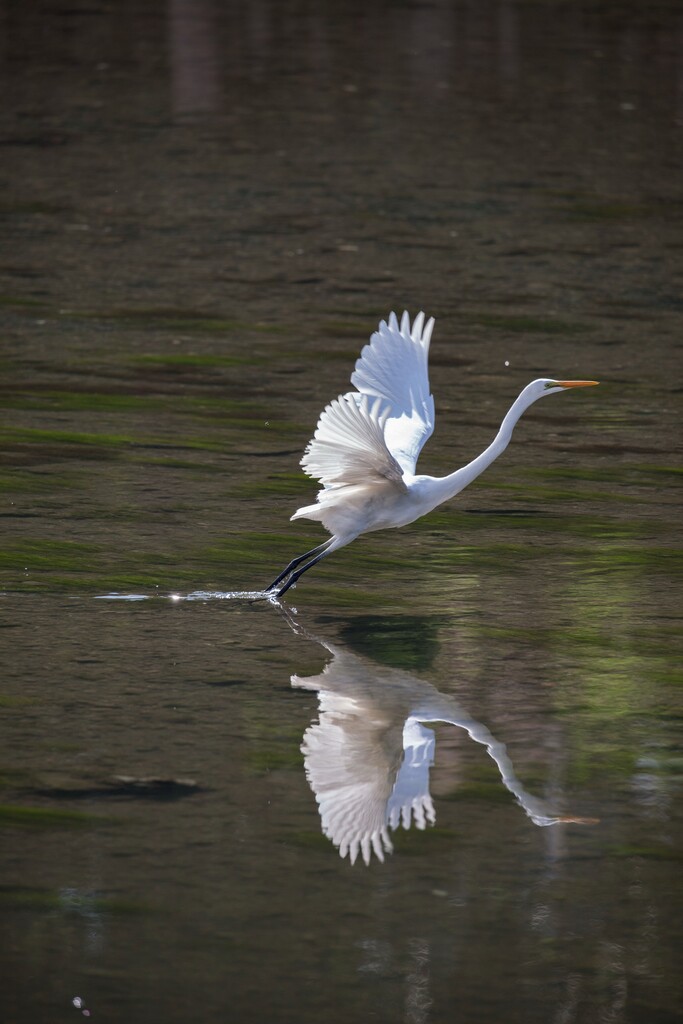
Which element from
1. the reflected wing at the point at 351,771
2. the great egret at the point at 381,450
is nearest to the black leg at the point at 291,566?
the great egret at the point at 381,450

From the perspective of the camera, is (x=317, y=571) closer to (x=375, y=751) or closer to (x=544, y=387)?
(x=544, y=387)

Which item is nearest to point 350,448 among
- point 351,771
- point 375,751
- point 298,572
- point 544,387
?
point 298,572

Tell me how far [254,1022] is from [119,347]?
539 centimetres

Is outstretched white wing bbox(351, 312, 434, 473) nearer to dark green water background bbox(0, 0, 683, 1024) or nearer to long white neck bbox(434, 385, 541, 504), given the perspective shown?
long white neck bbox(434, 385, 541, 504)

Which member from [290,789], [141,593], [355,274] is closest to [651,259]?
[355,274]

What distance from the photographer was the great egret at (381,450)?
14.7 feet

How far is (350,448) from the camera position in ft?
14.9

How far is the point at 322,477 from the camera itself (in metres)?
4.75

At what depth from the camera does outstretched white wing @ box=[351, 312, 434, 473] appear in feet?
16.6

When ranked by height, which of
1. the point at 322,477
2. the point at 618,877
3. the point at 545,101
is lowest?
the point at 618,877

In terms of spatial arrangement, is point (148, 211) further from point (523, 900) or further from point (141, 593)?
point (523, 900)

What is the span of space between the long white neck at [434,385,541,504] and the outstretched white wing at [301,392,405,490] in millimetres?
157

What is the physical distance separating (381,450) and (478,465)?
522 millimetres

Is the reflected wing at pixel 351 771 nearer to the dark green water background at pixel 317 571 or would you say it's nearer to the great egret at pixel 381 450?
the dark green water background at pixel 317 571
